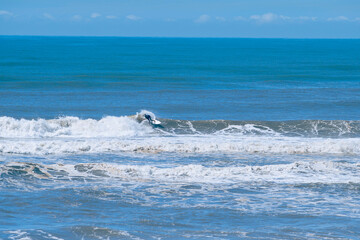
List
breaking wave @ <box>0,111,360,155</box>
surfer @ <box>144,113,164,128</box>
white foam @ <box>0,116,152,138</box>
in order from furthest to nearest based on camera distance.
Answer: surfer @ <box>144,113,164,128</box> → white foam @ <box>0,116,152,138</box> → breaking wave @ <box>0,111,360,155</box>

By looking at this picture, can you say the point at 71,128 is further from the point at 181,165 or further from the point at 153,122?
the point at 181,165

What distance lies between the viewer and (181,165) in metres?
18.4

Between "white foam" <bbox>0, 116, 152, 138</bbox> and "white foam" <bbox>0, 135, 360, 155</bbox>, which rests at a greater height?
"white foam" <bbox>0, 116, 152, 138</bbox>

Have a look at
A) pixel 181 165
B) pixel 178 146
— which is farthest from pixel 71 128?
pixel 181 165

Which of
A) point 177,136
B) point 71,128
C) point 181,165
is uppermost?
point 71,128

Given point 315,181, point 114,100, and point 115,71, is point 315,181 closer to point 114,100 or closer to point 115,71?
point 114,100

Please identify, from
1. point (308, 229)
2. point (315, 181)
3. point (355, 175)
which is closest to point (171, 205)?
point (308, 229)

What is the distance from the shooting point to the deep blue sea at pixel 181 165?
40.9ft

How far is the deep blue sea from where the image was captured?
12453 mm

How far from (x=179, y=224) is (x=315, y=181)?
564 centimetres

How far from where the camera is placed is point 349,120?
28062mm

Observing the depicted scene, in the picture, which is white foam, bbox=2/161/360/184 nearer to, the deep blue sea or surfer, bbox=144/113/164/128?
the deep blue sea

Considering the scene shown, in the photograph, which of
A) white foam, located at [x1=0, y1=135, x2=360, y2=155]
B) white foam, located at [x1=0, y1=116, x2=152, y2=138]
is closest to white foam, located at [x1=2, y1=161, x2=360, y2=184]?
white foam, located at [x1=0, y1=135, x2=360, y2=155]

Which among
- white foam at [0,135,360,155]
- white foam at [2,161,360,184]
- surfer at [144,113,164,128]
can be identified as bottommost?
white foam at [2,161,360,184]
